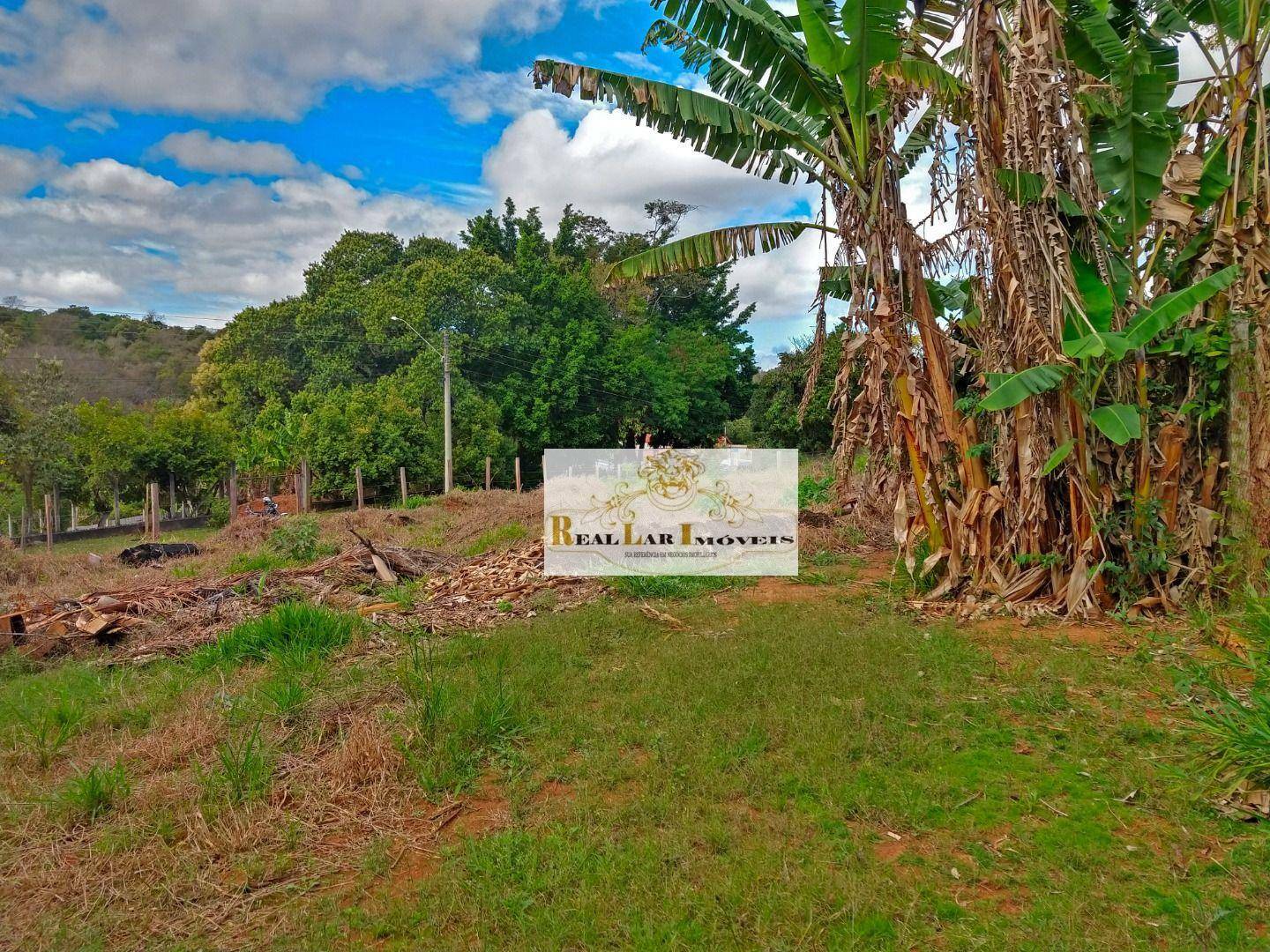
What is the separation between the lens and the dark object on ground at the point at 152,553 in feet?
40.0

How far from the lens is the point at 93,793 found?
11.1ft

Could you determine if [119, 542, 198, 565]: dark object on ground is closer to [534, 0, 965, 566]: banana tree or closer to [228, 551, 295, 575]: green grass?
[228, 551, 295, 575]: green grass

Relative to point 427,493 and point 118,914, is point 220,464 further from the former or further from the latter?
point 118,914

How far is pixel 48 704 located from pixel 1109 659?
7.05 metres

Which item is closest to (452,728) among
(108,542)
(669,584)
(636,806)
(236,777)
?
(236,777)

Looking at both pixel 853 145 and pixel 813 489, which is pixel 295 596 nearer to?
pixel 853 145

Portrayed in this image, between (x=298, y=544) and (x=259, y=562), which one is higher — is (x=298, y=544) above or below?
above

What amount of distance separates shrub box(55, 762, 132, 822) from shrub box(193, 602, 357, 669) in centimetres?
186

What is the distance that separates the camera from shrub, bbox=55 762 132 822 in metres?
3.35

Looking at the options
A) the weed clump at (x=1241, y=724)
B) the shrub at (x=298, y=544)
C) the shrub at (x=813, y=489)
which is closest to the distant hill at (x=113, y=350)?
the shrub at (x=298, y=544)

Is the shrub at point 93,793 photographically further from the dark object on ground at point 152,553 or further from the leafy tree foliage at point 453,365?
the leafy tree foliage at point 453,365

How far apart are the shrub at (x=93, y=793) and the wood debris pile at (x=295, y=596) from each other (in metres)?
2.88

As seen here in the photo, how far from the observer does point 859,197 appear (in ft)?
20.9

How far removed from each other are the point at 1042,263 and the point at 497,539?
8189 mm
